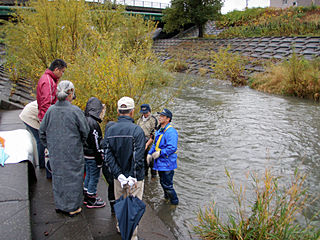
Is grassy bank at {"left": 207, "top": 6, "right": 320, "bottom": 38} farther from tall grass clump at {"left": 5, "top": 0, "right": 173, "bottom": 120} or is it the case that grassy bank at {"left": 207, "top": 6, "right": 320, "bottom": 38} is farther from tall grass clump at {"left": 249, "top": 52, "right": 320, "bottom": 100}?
tall grass clump at {"left": 5, "top": 0, "right": 173, "bottom": 120}

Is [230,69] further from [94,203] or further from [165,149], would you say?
[94,203]

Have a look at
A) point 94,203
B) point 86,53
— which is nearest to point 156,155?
point 94,203

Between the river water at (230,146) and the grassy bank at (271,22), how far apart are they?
557 inches

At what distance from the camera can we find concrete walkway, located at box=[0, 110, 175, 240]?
133 inches

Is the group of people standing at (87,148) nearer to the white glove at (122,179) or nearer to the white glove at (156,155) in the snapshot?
the white glove at (122,179)

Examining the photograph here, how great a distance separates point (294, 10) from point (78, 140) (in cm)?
3928

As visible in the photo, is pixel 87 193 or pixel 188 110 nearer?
pixel 87 193

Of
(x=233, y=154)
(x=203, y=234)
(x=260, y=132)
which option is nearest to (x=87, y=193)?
(x=203, y=234)

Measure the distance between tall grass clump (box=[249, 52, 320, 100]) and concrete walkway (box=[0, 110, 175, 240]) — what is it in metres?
12.5

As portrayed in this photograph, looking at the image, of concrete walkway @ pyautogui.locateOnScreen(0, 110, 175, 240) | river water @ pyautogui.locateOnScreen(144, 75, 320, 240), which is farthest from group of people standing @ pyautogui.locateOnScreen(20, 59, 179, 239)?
river water @ pyautogui.locateOnScreen(144, 75, 320, 240)

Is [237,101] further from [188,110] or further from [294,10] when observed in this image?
[294,10]

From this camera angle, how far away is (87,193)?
4.62 metres

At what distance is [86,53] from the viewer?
8.16 meters

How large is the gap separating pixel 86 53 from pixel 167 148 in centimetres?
440
